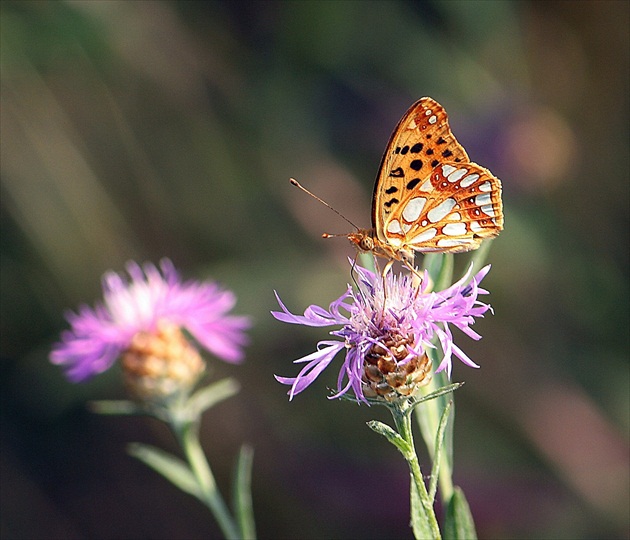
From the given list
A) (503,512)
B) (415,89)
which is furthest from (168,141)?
(503,512)

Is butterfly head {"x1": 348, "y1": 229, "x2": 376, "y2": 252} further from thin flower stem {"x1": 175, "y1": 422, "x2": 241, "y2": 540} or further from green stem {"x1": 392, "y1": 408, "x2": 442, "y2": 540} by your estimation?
thin flower stem {"x1": 175, "y1": 422, "x2": 241, "y2": 540}

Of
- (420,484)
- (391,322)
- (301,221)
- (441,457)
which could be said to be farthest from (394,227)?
(301,221)

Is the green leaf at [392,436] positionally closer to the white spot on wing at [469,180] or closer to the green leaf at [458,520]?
the green leaf at [458,520]

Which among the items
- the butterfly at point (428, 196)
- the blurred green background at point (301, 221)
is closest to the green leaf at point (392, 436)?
the butterfly at point (428, 196)

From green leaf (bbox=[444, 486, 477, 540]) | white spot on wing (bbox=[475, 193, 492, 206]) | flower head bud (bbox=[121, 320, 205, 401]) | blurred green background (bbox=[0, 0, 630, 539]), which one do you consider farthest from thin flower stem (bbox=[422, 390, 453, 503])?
blurred green background (bbox=[0, 0, 630, 539])

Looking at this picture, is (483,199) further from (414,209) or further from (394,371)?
(394,371)

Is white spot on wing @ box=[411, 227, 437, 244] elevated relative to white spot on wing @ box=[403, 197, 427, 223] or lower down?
lower down
